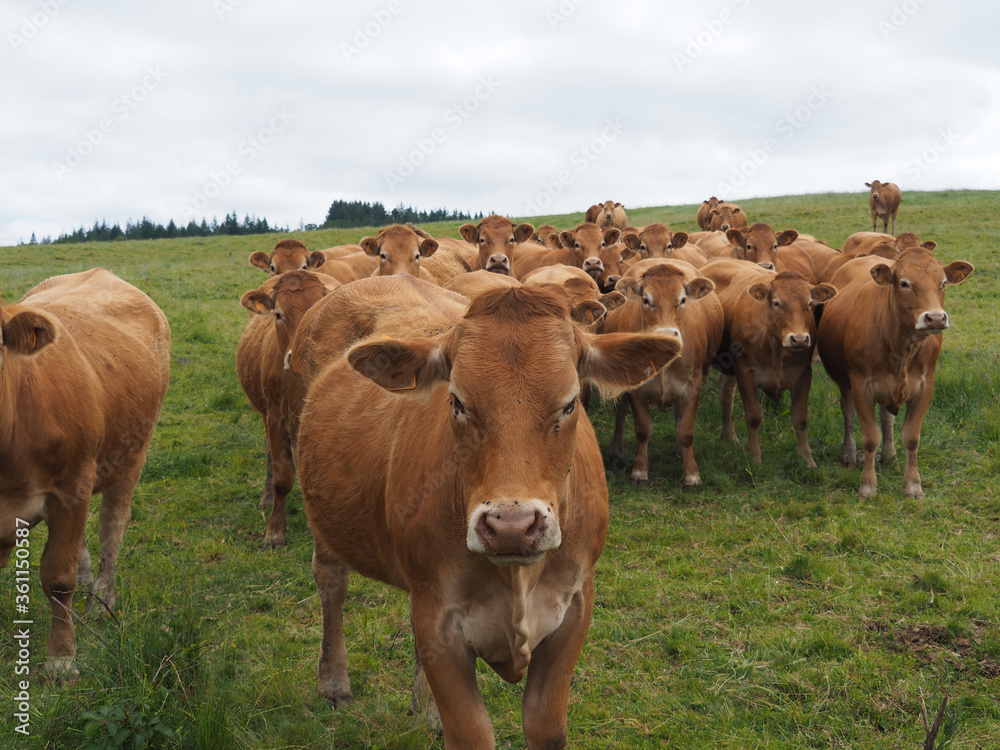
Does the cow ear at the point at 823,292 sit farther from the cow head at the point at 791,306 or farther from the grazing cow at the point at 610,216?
the grazing cow at the point at 610,216

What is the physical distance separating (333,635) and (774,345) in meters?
6.42

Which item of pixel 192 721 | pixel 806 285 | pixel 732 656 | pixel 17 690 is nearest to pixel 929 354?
pixel 806 285

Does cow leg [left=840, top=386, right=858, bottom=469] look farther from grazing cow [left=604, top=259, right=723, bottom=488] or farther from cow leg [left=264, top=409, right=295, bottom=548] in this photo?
cow leg [left=264, top=409, right=295, bottom=548]

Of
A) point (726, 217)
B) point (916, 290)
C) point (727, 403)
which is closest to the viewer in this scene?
point (916, 290)

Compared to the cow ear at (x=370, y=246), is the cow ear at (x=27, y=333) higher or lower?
lower

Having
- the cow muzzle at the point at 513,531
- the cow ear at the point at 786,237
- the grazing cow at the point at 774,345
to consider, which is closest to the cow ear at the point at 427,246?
the grazing cow at the point at 774,345

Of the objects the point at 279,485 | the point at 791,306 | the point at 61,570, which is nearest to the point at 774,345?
the point at 791,306

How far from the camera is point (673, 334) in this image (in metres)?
8.45

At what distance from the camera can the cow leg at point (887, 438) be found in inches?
349

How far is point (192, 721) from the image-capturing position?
3680 millimetres

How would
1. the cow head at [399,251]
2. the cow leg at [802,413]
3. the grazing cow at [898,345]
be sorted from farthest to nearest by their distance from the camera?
the cow head at [399,251] → the cow leg at [802,413] → the grazing cow at [898,345]

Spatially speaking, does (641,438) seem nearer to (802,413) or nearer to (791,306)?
(802,413)

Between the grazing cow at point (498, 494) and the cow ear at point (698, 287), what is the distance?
5.40m

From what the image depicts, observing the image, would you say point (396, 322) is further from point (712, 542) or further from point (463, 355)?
point (712, 542)
